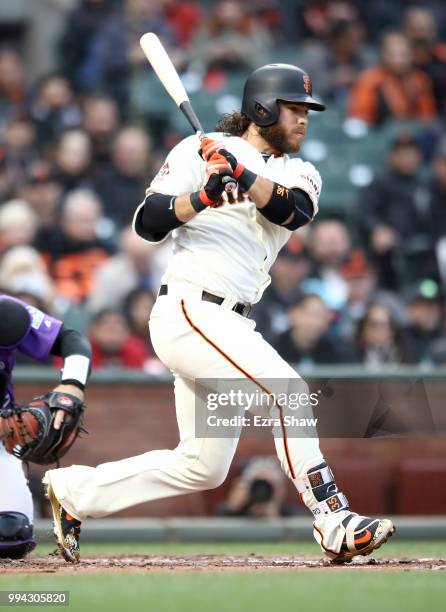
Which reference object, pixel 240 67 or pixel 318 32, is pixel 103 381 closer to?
pixel 240 67

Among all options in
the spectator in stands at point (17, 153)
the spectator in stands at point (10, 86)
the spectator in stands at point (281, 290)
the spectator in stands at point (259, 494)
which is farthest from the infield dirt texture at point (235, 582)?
the spectator in stands at point (10, 86)

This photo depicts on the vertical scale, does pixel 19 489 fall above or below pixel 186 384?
below

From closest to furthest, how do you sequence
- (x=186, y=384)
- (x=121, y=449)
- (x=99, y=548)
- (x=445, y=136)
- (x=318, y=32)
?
(x=186, y=384) < (x=99, y=548) < (x=121, y=449) < (x=445, y=136) < (x=318, y=32)

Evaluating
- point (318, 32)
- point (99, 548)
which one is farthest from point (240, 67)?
point (99, 548)

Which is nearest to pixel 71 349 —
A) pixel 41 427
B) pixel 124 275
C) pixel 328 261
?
pixel 41 427

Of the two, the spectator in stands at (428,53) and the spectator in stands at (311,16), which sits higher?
the spectator in stands at (311,16)

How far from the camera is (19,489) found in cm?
590

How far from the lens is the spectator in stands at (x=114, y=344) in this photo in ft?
30.1

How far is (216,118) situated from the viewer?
12.3 m

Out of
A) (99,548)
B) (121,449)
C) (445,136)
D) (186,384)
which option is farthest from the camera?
(445,136)

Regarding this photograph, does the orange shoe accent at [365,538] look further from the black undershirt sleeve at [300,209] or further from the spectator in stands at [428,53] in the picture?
the spectator in stands at [428,53]

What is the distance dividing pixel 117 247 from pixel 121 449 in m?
1.99

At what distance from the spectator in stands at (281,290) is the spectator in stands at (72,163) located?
1.85 metres

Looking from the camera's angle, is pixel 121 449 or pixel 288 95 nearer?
pixel 288 95
